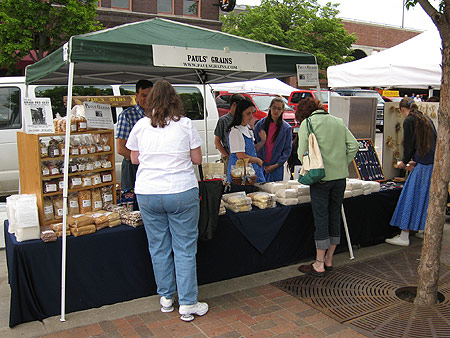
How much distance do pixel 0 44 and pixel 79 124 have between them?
1288cm

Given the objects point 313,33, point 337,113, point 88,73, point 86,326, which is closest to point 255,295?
point 86,326

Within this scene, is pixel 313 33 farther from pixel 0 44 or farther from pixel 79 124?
pixel 79 124

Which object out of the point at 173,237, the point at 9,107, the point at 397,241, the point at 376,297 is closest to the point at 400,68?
the point at 397,241

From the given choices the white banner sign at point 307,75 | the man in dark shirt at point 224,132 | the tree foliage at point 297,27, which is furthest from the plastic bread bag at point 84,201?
the tree foliage at point 297,27

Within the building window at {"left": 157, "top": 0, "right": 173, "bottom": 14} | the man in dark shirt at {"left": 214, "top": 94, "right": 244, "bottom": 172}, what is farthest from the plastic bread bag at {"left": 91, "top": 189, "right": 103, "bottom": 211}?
the building window at {"left": 157, "top": 0, "right": 173, "bottom": 14}

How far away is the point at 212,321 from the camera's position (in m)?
3.55

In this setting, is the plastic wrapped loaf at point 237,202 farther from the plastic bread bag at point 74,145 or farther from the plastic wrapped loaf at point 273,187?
the plastic bread bag at point 74,145

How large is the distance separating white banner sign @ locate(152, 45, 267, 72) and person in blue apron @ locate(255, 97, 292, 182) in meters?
1.43

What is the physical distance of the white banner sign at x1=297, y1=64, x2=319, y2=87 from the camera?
461 cm

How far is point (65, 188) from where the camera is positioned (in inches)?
140

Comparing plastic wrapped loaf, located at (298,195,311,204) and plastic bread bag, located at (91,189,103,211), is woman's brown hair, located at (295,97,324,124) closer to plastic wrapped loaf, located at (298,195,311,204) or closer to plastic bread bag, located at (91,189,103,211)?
plastic wrapped loaf, located at (298,195,311,204)

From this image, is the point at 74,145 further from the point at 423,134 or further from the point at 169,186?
the point at 423,134

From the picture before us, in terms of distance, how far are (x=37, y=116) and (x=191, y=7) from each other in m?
22.9

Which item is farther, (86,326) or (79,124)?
(79,124)
